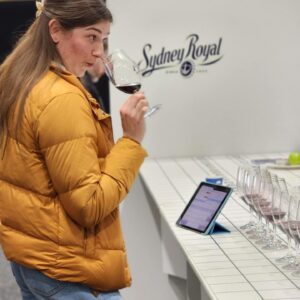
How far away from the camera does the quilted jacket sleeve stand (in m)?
1.74

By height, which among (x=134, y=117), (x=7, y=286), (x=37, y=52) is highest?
(x=37, y=52)

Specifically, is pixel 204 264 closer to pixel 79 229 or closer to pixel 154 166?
pixel 79 229

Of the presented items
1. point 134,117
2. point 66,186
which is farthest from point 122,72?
point 66,186

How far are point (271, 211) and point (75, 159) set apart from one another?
788 millimetres

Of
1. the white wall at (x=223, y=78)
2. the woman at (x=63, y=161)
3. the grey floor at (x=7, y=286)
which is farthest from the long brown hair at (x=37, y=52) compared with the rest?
the grey floor at (x=7, y=286)

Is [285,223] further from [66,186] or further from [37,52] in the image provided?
[37,52]

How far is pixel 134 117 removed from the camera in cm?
192

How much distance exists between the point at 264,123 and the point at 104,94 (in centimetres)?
207

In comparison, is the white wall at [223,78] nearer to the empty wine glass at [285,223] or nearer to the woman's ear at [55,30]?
the empty wine glass at [285,223]

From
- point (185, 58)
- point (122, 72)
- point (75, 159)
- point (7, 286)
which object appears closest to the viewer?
point (75, 159)

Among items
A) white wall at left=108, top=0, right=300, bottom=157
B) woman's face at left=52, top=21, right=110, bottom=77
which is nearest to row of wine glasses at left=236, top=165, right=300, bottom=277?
woman's face at left=52, top=21, right=110, bottom=77

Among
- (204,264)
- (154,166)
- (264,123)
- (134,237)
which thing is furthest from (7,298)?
(204,264)

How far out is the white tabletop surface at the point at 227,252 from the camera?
5.96ft

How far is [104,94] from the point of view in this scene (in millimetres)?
5777
